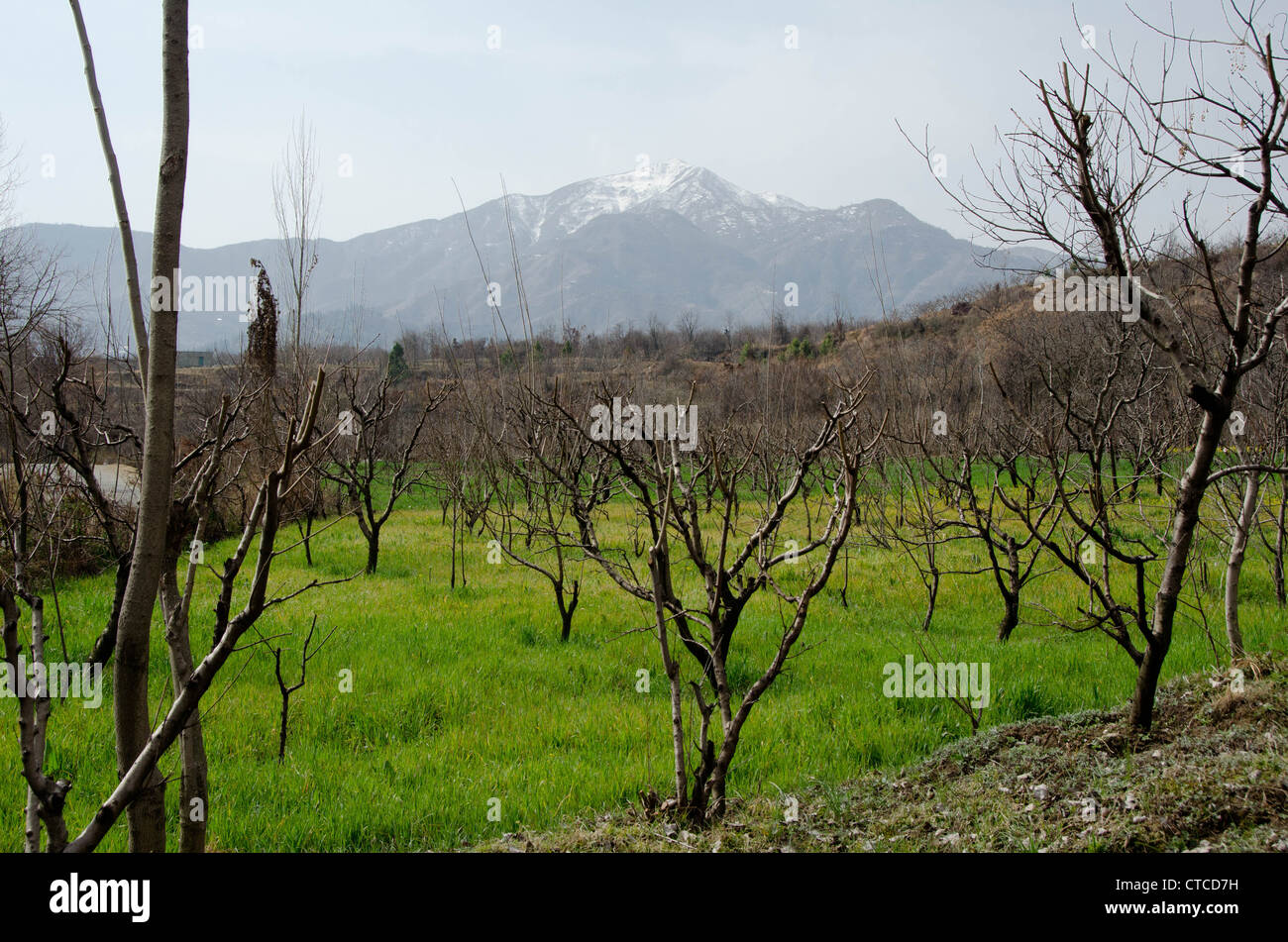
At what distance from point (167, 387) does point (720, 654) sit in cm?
261

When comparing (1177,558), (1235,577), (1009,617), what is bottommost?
(1009,617)

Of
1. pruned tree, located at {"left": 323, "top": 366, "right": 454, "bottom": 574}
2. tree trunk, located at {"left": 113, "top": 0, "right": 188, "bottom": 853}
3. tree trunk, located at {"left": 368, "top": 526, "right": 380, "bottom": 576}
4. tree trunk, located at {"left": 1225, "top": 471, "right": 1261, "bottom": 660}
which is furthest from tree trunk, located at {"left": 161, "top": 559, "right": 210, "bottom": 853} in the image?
tree trunk, located at {"left": 368, "top": 526, "right": 380, "bottom": 576}

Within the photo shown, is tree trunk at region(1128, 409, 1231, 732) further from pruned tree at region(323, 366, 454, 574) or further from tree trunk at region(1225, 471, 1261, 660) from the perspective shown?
pruned tree at region(323, 366, 454, 574)

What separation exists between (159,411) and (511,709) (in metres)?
4.84

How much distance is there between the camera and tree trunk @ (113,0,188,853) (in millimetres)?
1489

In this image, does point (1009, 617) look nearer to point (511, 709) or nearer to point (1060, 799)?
point (1060, 799)

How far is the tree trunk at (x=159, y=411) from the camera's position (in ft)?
Result: 4.89

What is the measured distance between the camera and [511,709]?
5.90 meters

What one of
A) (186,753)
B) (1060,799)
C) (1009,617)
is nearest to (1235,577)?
(1060,799)

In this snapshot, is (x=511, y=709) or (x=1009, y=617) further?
(x=1009, y=617)

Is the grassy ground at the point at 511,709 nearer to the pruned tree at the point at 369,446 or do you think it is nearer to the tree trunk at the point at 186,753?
the tree trunk at the point at 186,753

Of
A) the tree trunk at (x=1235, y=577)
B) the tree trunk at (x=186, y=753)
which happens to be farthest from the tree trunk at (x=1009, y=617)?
the tree trunk at (x=186, y=753)

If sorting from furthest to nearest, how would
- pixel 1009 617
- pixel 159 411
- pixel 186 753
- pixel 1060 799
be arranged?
pixel 1009 617 → pixel 1060 799 → pixel 186 753 → pixel 159 411
